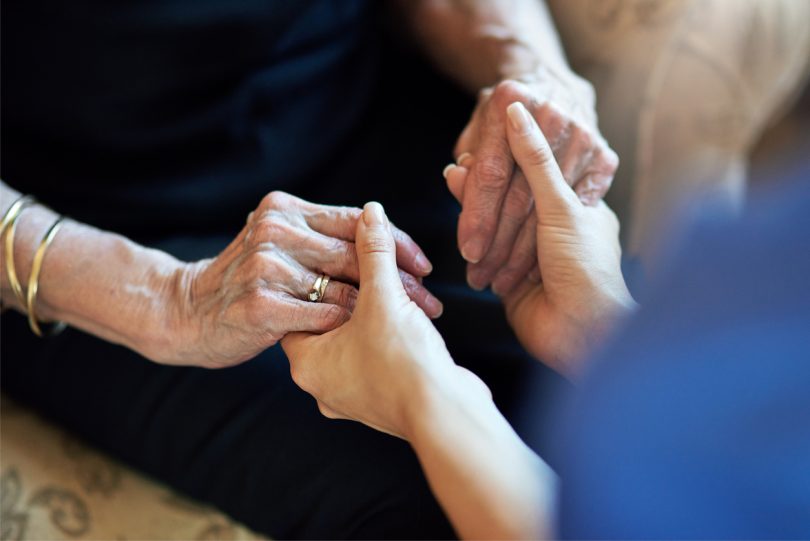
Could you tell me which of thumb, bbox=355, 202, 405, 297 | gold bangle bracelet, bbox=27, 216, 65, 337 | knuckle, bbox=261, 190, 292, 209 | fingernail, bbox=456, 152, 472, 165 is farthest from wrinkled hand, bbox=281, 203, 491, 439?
gold bangle bracelet, bbox=27, 216, 65, 337

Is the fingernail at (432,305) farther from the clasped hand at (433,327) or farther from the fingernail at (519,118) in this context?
the fingernail at (519,118)

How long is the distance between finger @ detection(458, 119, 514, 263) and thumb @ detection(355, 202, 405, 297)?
0.14 metres

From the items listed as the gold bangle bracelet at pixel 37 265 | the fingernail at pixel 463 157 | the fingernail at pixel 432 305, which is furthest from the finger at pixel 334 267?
the gold bangle bracelet at pixel 37 265

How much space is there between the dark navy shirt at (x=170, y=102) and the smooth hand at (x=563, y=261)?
348 millimetres

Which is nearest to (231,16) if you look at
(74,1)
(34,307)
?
(74,1)

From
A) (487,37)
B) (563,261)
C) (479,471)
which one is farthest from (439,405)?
(487,37)

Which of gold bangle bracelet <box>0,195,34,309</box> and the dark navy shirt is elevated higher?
the dark navy shirt

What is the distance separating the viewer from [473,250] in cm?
89

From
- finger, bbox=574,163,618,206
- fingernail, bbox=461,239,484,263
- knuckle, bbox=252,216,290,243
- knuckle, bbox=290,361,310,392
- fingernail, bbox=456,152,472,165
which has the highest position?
finger, bbox=574,163,618,206

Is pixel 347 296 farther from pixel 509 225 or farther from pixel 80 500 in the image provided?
pixel 80 500

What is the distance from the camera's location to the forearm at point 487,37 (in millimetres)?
1034

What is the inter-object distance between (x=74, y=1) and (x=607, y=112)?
2.64 feet

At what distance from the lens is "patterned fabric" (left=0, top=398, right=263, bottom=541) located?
33.5 inches

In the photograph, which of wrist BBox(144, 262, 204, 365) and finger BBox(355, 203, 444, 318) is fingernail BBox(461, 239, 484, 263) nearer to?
finger BBox(355, 203, 444, 318)
